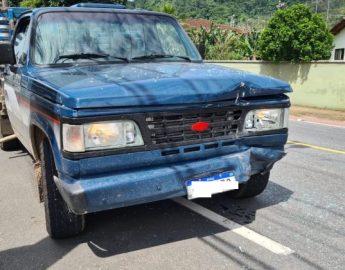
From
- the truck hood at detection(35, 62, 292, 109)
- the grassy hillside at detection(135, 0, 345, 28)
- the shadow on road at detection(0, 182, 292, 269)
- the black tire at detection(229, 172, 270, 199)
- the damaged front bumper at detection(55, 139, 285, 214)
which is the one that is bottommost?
the shadow on road at detection(0, 182, 292, 269)

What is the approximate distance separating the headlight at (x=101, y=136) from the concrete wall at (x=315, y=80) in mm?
14034

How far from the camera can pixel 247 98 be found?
3.73 meters

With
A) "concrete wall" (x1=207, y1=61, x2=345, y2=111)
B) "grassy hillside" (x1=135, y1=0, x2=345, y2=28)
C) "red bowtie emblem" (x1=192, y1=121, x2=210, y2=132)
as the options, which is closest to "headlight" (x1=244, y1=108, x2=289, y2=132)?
"red bowtie emblem" (x1=192, y1=121, x2=210, y2=132)

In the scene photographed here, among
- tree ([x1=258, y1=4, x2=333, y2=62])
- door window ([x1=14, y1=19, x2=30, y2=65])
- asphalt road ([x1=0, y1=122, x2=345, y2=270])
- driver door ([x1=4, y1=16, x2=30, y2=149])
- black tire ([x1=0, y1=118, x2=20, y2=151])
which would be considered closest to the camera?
asphalt road ([x1=0, y1=122, x2=345, y2=270])

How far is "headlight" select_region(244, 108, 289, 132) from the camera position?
3809 millimetres

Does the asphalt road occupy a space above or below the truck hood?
below

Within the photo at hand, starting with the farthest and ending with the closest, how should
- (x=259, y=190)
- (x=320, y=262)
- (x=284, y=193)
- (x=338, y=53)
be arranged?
(x=338, y=53), (x=284, y=193), (x=259, y=190), (x=320, y=262)

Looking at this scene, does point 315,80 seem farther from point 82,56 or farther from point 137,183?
point 137,183

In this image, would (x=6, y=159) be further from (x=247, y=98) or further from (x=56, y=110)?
(x=247, y=98)

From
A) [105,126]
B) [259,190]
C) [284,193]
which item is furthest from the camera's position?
[284,193]

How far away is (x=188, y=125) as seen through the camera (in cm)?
348

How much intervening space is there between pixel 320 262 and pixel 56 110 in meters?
2.32

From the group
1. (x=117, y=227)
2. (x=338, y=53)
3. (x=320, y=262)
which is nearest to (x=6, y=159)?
(x=117, y=227)

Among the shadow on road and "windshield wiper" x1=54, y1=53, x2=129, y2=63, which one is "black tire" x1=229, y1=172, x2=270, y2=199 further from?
"windshield wiper" x1=54, y1=53, x2=129, y2=63
